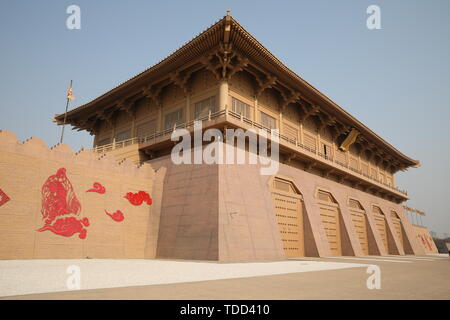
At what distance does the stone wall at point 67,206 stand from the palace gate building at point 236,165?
569mm

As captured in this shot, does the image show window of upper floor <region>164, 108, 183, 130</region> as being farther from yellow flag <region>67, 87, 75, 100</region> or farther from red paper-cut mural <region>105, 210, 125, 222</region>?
yellow flag <region>67, 87, 75, 100</region>

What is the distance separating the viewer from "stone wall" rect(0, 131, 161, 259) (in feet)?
39.6

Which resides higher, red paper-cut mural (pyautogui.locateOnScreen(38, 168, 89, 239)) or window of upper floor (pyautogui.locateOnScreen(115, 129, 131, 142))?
window of upper floor (pyautogui.locateOnScreen(115, 129, 131, 142))

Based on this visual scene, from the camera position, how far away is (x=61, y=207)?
13.2m

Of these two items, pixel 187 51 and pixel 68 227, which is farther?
pixel 187 51

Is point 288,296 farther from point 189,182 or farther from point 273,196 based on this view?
point 273,196

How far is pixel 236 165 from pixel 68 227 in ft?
26.4

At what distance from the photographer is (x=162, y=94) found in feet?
66.8

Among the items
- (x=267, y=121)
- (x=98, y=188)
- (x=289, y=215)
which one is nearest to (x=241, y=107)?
(x=267, y=121)

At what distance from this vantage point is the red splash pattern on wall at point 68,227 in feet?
42.1

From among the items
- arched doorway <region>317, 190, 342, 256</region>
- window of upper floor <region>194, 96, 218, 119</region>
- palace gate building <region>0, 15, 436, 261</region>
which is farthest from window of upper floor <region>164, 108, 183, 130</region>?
arched doorway <region>317, 190, 342, 256</region>

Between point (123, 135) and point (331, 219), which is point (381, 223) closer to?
point (331, 219)

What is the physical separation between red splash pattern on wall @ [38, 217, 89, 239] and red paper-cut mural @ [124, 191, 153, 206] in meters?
2.42
